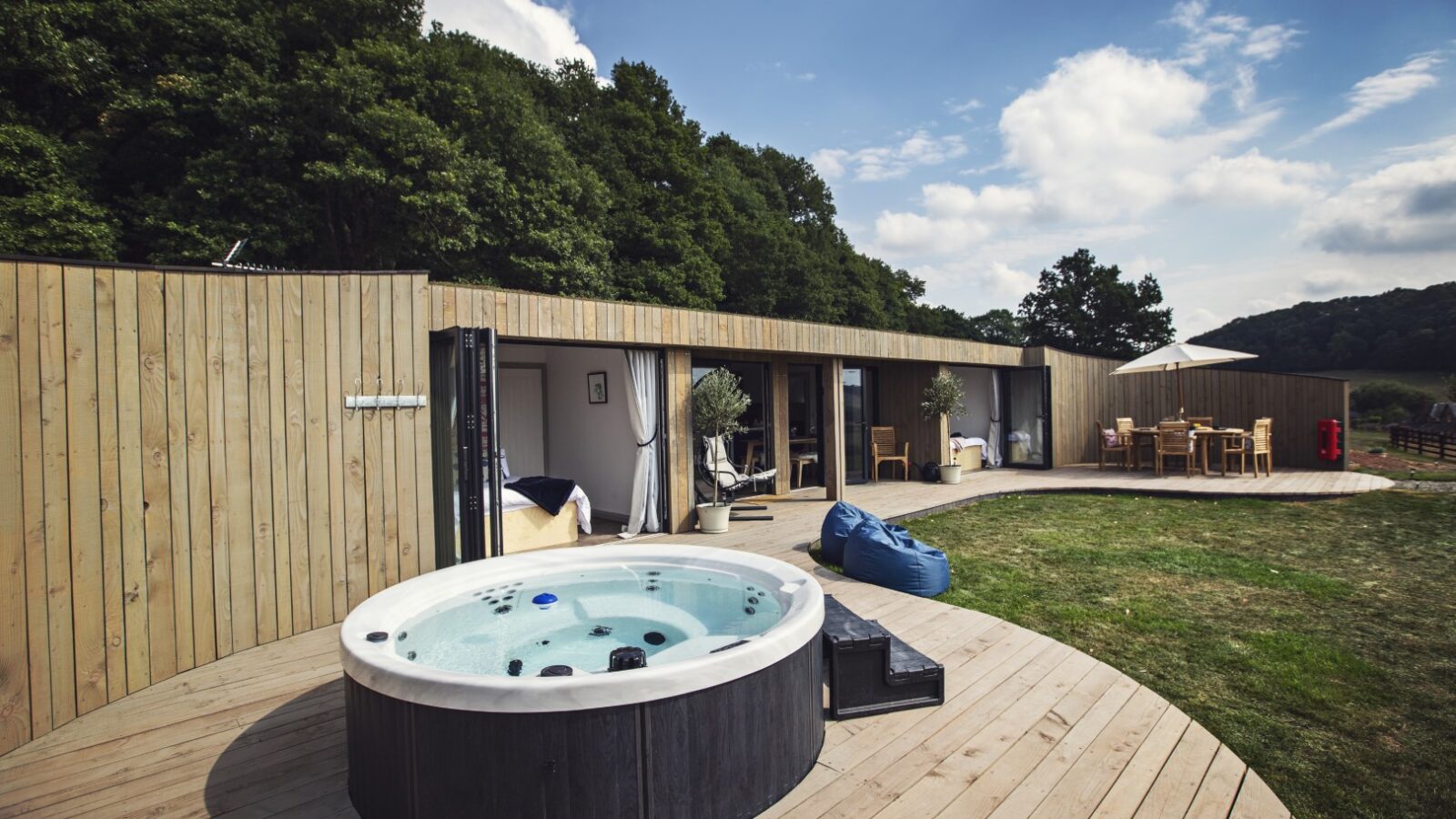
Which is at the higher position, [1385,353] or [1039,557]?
[1385,353]

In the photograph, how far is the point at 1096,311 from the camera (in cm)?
3256

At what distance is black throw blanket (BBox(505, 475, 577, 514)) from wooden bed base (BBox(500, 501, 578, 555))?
2.8 inches

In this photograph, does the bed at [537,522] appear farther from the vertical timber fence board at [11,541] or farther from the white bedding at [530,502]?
the vertical timber fence board at [11,541]

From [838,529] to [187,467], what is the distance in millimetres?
4081

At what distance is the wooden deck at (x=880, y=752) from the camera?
1975 mm

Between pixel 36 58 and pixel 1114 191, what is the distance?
53.2 ft

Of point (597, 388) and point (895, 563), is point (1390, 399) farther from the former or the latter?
point (597, 388)

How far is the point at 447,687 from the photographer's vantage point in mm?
1726

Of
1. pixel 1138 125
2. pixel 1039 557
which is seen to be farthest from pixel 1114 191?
pixel 1039 557

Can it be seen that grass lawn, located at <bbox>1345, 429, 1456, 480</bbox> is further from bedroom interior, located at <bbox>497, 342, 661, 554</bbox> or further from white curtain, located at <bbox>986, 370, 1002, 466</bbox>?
bedroom interior, located at <bbox>497, 342, 661, 554</bbox>

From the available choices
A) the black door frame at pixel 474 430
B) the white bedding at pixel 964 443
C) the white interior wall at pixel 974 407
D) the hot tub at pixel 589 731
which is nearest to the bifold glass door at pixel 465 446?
the black door frame at pixel 474 430

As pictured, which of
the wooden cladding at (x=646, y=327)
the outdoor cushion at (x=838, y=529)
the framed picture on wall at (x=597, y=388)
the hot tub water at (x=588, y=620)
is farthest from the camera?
the framed picture on wall at (x=597, y=388)

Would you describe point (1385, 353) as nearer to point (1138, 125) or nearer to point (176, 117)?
point (1138, 125)

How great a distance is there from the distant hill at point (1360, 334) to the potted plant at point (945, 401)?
2505 centimetres
